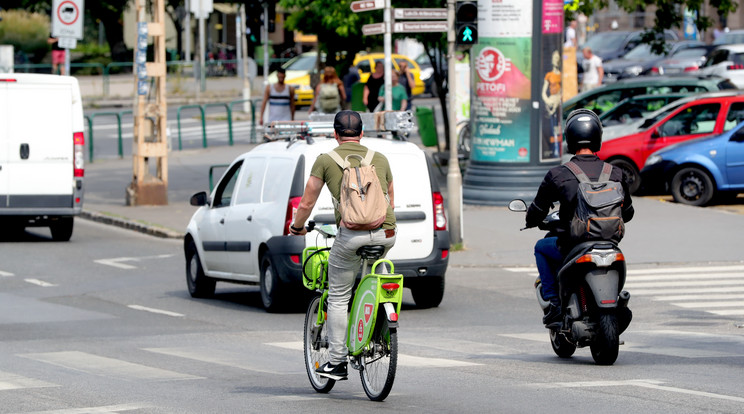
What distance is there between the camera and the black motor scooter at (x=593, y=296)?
869cm

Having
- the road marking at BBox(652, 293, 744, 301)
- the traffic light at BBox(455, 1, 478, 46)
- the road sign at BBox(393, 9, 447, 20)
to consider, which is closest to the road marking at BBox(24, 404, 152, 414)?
the road marking at BBox(652, 293, 744, 301)

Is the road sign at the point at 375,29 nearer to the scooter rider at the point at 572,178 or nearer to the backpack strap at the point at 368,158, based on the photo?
the scooter rider at the point at 572,178

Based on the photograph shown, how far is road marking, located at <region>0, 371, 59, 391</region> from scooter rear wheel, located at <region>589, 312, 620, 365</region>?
3.33 meters

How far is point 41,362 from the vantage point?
9.67 m

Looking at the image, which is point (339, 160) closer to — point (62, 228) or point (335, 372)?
point (335, 372)

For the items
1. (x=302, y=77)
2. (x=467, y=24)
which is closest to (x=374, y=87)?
(x=467, y=24)

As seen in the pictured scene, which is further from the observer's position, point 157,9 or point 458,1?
point 157,9

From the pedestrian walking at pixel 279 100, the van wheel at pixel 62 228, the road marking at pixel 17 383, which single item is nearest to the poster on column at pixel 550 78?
the pedestrian walking at pixel 279 100

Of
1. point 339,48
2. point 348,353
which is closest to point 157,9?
point 339,48

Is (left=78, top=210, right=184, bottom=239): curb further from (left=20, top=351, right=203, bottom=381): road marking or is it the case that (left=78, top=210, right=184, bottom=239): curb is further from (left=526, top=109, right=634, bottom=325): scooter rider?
(left=526, top=109, right=634, bottom=325): scooter rider

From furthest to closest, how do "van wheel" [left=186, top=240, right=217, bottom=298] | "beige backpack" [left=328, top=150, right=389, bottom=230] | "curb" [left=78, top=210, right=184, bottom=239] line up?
"curb" [left=78, top=210, right=184, bottom=239]
"van wheel" [left=186, top=240, right=217, bottom=298]
"beige backpack" [left=328, top=150, right=389, bottom=230]

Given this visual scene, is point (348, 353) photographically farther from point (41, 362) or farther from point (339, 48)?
point (339, 48)

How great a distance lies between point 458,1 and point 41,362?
888 centimetres

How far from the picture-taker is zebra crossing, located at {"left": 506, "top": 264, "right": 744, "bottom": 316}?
1300cm
